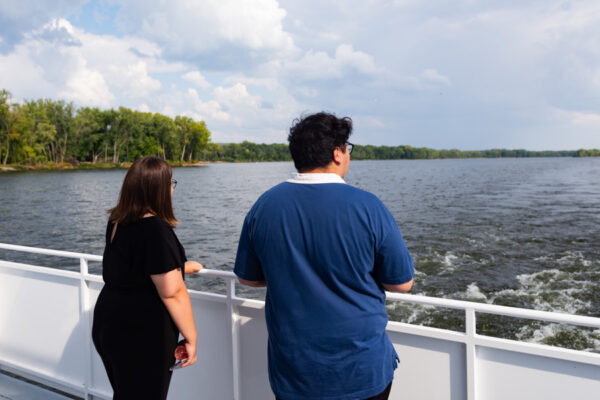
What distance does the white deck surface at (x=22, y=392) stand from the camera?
295 cm

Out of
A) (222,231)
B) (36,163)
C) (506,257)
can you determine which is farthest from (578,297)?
(36,163)

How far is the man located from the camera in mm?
1243

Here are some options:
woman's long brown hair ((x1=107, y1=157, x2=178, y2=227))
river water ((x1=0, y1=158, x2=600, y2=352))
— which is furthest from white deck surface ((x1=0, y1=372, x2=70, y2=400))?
river water ((x1=0, y1=158, x2=600, y2=352))

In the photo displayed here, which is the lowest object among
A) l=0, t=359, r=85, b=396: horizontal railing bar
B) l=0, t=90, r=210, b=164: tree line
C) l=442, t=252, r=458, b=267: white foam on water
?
l=442, t=252, r=458, b=267: white foam on water

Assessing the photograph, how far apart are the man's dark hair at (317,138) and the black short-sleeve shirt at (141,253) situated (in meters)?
0.55

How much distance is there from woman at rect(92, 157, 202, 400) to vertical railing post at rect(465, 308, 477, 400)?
3.47ft

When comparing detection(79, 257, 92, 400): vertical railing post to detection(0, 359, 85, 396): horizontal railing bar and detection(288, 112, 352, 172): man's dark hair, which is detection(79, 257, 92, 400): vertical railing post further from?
detection(288, 112, 352, 172): man's dark hair

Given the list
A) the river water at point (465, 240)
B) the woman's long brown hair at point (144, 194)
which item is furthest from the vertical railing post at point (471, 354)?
the river water at point (465, 240)

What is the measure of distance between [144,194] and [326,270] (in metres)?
0.75

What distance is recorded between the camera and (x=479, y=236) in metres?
16.0

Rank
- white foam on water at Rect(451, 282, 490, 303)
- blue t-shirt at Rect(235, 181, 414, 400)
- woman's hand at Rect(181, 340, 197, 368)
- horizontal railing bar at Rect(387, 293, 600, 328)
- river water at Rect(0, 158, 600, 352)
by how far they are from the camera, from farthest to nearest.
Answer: white foam on water at Rect(451, 282, 490, 303), river water at Rect(0, 158, 600, 352), woman's hand at Rect(181, 340, 197, 368), horizontal railing bar at Rect(387, 293, 600, 328), blue t-shirt at Rect(235, 181, 414, 400)

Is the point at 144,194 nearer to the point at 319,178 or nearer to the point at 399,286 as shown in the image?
the point at 319,178

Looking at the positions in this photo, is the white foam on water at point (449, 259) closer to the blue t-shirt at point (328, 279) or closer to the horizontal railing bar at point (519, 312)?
the horizontal railing bar at point (519, 312)

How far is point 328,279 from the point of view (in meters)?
1.28
